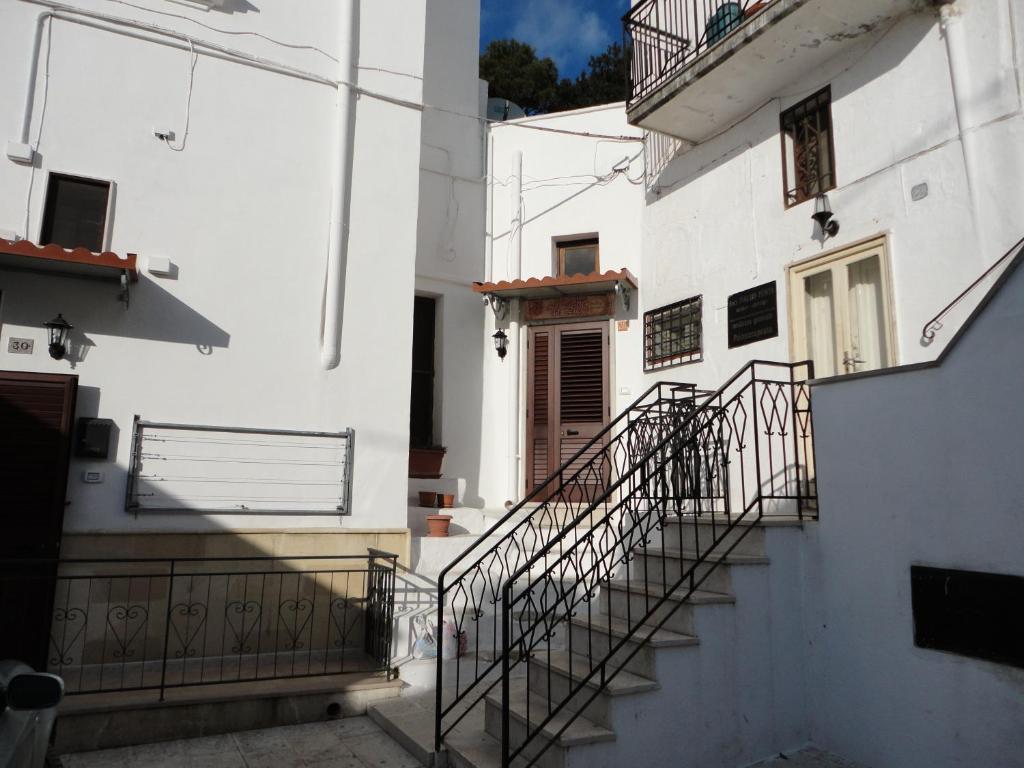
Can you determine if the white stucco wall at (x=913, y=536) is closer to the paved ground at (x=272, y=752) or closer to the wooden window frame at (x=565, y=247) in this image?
the paved ground at (x=272, y=752)

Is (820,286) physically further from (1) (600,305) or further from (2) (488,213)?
(2) (488,213)

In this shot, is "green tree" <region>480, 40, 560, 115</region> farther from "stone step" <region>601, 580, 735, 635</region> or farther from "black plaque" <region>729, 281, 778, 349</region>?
"stone step" <region>601, 580, 735, 635</region>

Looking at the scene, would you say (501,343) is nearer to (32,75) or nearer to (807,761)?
(32,75)

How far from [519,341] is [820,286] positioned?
146 inches

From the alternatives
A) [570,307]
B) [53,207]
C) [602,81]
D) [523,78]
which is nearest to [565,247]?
[570,307]

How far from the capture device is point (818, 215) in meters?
6.12

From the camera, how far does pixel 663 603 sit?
434 centimetres

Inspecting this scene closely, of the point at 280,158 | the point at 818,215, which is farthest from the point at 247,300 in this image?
the point at 818,215

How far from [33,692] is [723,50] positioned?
6933 millimetres

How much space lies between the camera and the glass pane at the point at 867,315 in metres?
5.77

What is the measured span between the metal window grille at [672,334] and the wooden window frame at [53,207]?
18.4ft

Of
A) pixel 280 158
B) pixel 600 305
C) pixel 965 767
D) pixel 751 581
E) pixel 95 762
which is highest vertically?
pixel 280 158

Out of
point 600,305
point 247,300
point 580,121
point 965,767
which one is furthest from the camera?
point 580,121

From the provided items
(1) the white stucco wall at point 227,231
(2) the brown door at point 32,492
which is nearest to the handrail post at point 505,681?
(1) the white stucco wall at point 227,231
